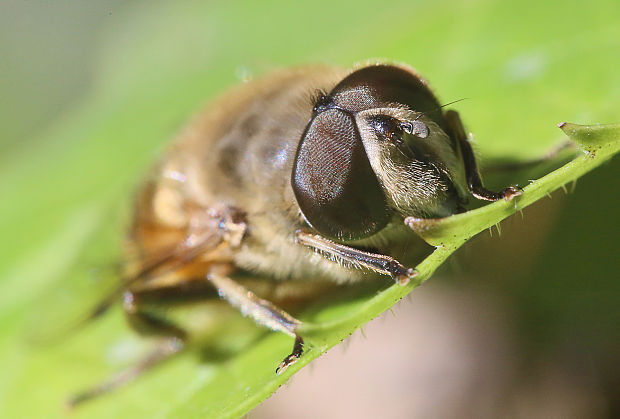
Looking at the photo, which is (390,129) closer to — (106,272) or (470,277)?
(470,277)

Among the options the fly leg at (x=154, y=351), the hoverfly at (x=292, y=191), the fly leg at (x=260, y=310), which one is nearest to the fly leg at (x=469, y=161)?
the hoverfly at (x=292, y=191)

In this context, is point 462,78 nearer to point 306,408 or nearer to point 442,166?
point 442,166

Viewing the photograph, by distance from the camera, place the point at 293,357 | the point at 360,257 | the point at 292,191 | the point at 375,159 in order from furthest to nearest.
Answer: the point at 292,191 → the point at 360,257 → the point at 375,159 → the point at 293,357

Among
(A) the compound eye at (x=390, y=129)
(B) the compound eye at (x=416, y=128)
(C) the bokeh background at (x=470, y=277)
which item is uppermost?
(A) the compound eye at (x=390, y=129)

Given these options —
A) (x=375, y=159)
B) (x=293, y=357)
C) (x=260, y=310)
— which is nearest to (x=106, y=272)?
(x=260, y=310)

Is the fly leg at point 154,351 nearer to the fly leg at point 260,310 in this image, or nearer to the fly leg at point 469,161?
the fly leg at point 260,310

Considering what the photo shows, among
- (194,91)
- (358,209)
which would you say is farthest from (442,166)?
(194,91)
